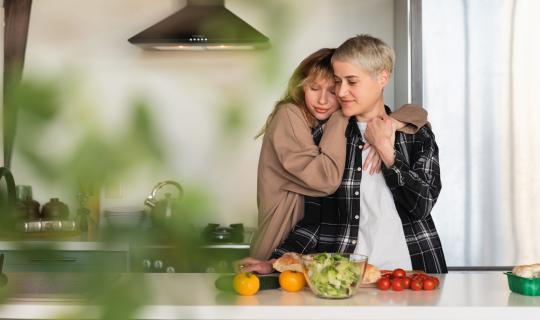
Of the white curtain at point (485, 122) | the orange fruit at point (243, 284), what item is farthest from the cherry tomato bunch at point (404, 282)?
the white curtain at point (485, 122)

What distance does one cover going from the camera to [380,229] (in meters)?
2.37

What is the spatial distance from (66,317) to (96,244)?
38 mm

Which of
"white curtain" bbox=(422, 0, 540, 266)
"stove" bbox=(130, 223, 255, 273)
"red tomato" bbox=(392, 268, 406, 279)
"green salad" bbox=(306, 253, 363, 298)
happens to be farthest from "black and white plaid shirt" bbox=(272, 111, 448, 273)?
"stove" bbox=(130, 223, 255, 273)

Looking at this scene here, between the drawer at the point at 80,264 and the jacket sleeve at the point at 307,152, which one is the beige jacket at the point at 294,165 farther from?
the drawer at the point at 80,264

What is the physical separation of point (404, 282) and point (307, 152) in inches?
22.4

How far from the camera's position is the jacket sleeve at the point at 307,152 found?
2.32m

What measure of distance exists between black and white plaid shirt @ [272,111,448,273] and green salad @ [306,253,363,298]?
0.47 metres

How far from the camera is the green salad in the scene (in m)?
1.86

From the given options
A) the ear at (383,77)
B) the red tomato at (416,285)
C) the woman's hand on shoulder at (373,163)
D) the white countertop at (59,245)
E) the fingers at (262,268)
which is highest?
the ear at (383,77)

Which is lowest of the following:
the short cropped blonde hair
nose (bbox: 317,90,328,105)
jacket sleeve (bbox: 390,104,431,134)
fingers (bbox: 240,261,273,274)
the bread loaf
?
fingers (bbox: 240,261,273,274)

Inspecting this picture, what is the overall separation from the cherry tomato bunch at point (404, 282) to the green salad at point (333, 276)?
5.1 inches

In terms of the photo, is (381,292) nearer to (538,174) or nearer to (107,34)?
(538,174)

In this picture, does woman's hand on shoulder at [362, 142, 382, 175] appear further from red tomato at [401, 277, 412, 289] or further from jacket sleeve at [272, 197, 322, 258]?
red tomato at [401, 277, 412, 289]

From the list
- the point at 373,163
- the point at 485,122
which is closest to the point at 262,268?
the point at 373,163
